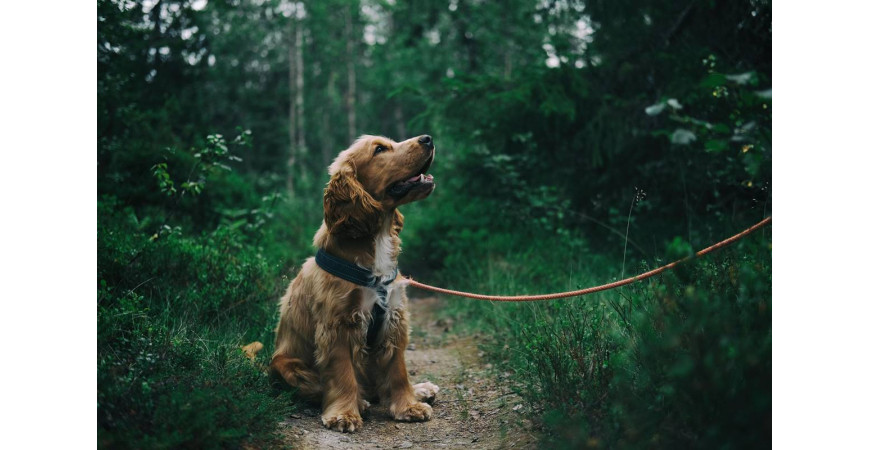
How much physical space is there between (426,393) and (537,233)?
11.8 feet

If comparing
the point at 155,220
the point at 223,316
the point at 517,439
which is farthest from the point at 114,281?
the point at 517,439

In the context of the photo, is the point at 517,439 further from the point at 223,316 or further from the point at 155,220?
the point at 155,220

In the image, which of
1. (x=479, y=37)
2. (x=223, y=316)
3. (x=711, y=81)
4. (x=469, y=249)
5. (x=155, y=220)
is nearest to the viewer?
(x=711, y=81)

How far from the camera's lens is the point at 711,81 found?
241 cm

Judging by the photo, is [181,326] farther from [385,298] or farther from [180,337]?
[385,298]

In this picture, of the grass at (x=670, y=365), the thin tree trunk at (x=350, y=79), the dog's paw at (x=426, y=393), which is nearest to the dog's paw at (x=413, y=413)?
the dog's paw at (x=426, y=393)

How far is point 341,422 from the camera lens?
10.7 ft

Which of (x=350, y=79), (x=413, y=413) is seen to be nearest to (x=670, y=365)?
(x=413, y=413)

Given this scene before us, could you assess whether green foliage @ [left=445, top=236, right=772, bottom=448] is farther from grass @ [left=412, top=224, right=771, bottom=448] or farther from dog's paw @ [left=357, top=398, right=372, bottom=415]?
dog's paw @ [left=357, top=398, right=372, bottom=415]

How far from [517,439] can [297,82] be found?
54.9 ft

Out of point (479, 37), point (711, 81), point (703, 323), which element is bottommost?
point (703, 323)

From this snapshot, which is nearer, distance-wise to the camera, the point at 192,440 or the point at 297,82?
the point at 192,440

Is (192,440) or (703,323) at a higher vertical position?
(703,323)

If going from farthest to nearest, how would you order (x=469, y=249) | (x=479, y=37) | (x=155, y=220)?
(x=479, y=37)
(x=469, y=249)
(x=155, y=220)
